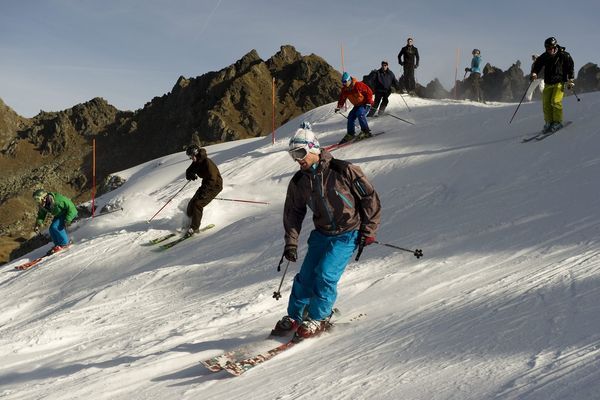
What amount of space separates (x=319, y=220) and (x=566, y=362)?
2.22m

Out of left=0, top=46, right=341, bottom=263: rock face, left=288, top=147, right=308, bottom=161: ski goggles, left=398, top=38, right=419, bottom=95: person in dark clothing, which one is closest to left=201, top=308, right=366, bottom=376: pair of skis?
left=288, top=147, right=308, bottom=161: ski goggles

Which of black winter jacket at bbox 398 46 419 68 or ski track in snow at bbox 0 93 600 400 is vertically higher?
black winter jacket at bbox 398 46 419 68

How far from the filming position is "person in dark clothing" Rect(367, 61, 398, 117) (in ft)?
53.6

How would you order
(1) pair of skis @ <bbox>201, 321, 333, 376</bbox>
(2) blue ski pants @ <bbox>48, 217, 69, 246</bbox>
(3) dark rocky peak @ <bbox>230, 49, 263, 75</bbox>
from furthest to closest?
(3) dark rocky peak @ <bbox>230, 49, 263, 75</bbox>
(2) blue ski pants @ <bbox>48, 217, 69, 246</bbox>
(1) pair of skis @ <bbox>201, 321, 333, 376</bbox>

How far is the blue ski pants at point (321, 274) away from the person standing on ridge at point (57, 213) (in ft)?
30.9

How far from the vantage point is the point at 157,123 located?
85250mm

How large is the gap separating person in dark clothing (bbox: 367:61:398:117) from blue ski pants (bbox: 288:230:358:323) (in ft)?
41.3

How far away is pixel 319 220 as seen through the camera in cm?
459

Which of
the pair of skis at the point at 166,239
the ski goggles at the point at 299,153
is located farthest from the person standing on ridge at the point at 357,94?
the ski goggles at the point at 299,153

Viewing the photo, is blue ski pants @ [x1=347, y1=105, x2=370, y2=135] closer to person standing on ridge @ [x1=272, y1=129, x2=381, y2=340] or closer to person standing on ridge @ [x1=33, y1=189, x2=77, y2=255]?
person standing on ridge @ [x1=33, y1=189, x2=77, y2=255]

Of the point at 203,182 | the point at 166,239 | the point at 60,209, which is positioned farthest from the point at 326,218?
the point at 60,209

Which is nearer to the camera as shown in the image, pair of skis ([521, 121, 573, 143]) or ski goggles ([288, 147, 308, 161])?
ski goggles ([288, 147, 308, 161])

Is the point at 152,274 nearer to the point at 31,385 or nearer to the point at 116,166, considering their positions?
the point at 31,385

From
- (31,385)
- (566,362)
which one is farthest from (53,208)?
(566,362)
